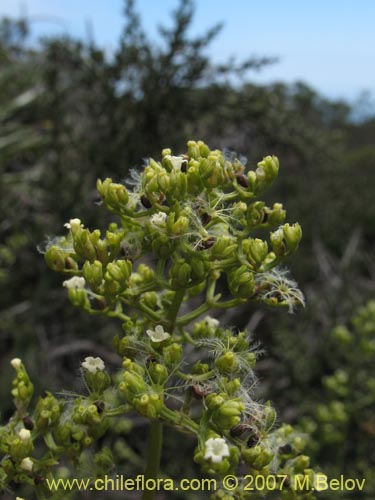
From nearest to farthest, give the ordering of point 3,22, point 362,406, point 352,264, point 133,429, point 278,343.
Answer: point 362,406
point 133,429
point 278,343
point 352,264
point 3,22

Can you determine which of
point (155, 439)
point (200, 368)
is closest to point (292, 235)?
point (200, 368)

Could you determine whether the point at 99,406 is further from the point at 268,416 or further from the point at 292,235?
the point at 292,235

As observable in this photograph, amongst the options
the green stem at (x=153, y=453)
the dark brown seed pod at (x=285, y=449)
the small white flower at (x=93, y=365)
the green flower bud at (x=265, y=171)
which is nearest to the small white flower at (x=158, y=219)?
the green flower bud at (x=265, y=171)

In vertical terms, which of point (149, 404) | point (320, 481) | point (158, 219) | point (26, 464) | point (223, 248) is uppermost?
point (158, 219)

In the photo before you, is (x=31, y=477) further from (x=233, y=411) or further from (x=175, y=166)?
(x=175, y=166)

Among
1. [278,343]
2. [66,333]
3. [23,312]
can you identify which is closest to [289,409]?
[278,343]

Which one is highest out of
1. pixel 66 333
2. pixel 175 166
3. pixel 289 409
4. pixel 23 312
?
pixel 175 166

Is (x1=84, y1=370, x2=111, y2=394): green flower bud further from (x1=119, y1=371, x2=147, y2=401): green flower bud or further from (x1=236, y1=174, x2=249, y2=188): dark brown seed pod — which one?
(x1=236, y1=174, x2=249, y2=188): dark brown seed pod

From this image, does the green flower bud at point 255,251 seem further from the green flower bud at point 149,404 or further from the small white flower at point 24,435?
the small white flower at point 24,435
